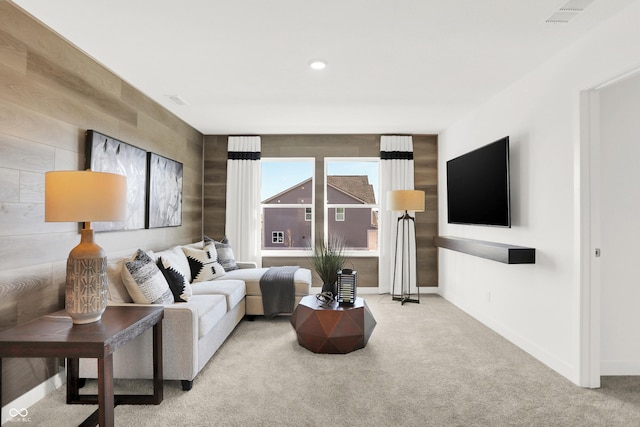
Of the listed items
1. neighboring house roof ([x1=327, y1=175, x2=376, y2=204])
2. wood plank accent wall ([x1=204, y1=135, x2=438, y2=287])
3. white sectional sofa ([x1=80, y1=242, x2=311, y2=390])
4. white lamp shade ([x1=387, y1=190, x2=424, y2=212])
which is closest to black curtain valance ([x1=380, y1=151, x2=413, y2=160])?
wood plank accent wall ([x1=204, y1=135, x2=438, y2=287])

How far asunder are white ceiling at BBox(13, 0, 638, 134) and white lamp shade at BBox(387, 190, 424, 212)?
1.21 meters

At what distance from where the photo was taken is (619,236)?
291 centimetres

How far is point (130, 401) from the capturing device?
242cm

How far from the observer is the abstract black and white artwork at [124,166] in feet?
9.96

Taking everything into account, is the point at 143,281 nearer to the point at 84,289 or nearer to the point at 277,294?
the point at 84,289

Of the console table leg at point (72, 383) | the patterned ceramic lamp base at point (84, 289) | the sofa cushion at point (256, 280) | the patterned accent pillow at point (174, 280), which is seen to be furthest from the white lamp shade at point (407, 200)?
the console table leg at point (72, 383)

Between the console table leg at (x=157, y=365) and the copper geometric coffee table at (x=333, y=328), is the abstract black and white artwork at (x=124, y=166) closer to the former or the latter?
the console table leg at (x=157, y=365)

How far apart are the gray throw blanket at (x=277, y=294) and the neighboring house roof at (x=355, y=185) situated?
214 cm

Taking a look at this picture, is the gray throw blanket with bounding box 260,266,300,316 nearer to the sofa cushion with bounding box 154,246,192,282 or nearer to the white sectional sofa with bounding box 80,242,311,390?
the sofa cushion with bounding box 154,246,192,282

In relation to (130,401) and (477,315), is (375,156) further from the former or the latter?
(130,401)

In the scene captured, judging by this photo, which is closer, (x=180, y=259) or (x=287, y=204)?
(x=180, y=259)

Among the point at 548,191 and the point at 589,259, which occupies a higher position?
the point at 548,191

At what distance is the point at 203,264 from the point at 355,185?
9.12 ft

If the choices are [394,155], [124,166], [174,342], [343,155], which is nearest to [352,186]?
[343,155]
